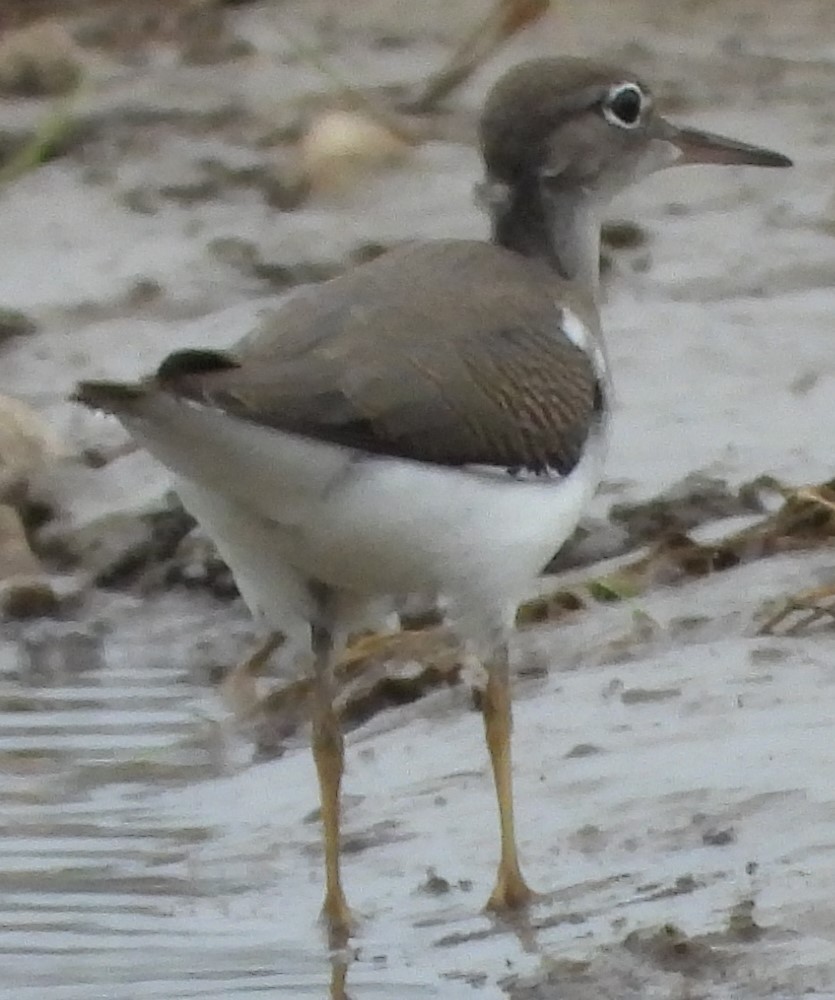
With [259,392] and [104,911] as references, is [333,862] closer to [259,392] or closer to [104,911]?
[104,911]

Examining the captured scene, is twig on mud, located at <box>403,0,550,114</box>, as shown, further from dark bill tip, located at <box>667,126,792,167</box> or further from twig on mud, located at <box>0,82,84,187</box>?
dark bill tip, located at <box>667,126,792,167</box>

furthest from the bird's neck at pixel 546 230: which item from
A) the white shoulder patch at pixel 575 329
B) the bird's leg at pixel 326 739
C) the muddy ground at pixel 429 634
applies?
the bird's leg at pixel 326 739

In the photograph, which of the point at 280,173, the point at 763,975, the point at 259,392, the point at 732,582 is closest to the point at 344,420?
the point at 259,392

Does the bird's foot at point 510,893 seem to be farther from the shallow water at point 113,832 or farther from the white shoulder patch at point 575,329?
the white shoulder patch at point 575,329

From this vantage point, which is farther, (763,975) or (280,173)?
(280,173)

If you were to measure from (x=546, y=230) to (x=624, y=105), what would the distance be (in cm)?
39

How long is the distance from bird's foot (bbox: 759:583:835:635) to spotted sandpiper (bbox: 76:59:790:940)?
27.0 inches

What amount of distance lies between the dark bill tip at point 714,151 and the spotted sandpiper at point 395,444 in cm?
58

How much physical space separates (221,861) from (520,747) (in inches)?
27.5

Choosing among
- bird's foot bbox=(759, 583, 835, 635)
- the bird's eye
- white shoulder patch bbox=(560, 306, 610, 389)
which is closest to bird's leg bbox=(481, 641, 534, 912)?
white shoulder patch bbox=(560, 306, 610, 389)

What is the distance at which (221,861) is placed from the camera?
566cm

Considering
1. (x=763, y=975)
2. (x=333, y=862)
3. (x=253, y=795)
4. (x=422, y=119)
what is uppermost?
(x=763, y=975)

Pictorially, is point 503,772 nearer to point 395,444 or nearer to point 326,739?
point 326,739

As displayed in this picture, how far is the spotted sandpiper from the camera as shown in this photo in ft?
16.2
